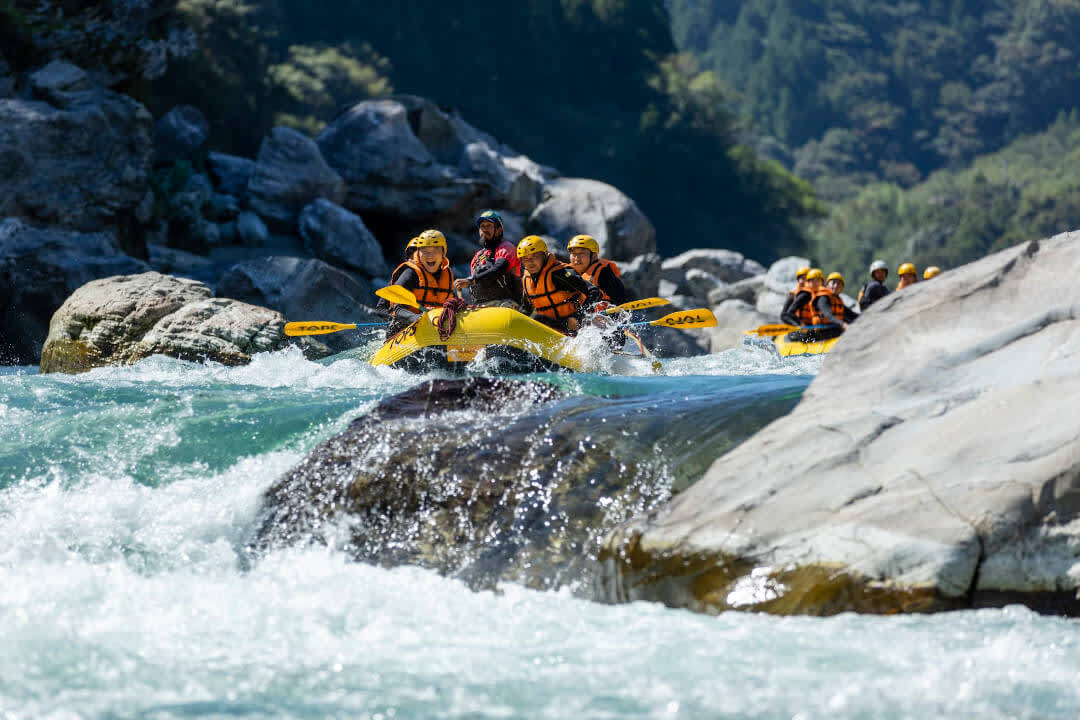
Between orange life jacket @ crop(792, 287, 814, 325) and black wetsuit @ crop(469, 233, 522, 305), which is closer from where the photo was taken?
black wetsuit @ crop(469, 233, 522, 305)

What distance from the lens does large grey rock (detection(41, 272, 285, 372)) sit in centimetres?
995

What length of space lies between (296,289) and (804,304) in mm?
5867

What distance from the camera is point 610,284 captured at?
10.4 meters

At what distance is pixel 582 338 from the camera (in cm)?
873

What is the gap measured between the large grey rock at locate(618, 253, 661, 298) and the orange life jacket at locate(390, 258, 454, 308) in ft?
35.0

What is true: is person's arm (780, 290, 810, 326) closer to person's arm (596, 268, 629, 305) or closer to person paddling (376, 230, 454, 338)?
person's arm (596, 268, 629, 305)

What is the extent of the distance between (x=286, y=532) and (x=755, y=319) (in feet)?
48.3

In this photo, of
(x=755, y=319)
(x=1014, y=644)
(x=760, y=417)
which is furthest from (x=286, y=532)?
(x=755, y=319)

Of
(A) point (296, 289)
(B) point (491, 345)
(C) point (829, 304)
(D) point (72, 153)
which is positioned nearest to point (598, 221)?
(D) point (72, 153)

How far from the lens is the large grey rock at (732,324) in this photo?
18.3 m

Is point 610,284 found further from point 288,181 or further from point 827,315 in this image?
point 288,181

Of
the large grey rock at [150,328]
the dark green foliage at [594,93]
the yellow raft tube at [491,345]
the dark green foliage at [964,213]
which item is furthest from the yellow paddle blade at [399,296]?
the dark green foliage at [964,213]

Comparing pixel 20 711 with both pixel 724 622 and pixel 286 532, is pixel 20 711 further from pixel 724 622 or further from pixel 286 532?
pixel 724 622

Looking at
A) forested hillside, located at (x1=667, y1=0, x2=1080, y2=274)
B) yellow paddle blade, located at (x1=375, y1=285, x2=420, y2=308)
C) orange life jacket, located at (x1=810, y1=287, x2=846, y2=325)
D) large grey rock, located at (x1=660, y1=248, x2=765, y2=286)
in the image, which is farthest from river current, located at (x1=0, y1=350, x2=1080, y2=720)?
forested hillside, located at (x1=667, y1=0, x2=1080, y2=274)
